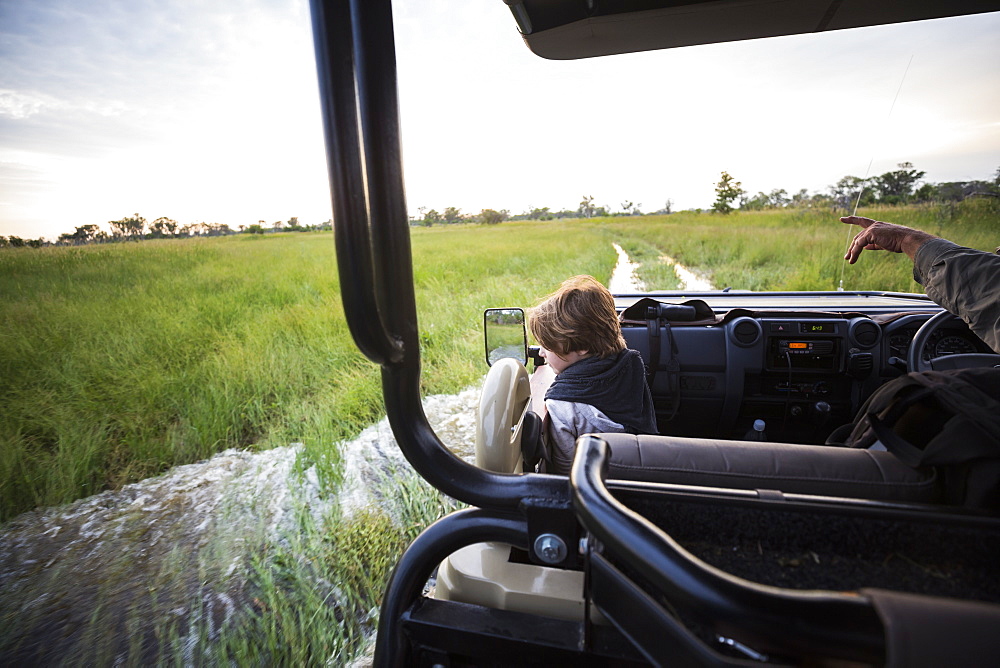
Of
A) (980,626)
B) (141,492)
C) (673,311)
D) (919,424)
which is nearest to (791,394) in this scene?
(673,311)

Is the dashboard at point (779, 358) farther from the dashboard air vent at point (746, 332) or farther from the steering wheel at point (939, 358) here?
the steering wheel at point (939, 358)

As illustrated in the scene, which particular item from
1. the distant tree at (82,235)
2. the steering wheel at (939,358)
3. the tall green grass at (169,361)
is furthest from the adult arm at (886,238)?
the distant tree at (82,235)

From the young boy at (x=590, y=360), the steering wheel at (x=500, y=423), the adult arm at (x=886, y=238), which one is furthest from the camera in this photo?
the young boy at (x=590, y=360)

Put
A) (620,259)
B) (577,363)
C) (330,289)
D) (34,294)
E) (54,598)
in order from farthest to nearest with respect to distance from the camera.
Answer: (620,259) → (330,289) → (34,294) → (54,598) → (577,363)

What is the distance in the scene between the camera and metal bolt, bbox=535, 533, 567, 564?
2.64 feet

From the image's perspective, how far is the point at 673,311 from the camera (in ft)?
8.62

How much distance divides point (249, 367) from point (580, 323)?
2.53m

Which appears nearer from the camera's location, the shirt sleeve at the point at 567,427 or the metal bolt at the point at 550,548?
the metal bolt at the point at 550,548

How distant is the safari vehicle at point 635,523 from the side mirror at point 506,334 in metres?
0.69

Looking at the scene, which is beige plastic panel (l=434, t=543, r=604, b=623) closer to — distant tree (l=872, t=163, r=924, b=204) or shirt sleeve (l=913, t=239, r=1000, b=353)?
shirt sleeve (l=913, t=239, r=1000, b=353)

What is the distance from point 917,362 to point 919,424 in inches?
73.8

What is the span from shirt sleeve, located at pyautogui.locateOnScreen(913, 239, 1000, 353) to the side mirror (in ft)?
4.17

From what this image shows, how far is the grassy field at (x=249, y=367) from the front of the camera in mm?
2090

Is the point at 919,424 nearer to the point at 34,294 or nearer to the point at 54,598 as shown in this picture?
the point at 54,598
